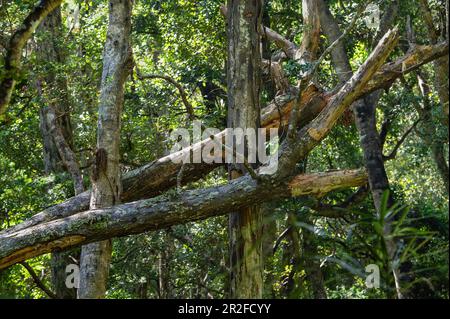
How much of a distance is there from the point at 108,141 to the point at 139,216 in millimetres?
1517

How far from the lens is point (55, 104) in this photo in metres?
11.2

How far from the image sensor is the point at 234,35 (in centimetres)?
884

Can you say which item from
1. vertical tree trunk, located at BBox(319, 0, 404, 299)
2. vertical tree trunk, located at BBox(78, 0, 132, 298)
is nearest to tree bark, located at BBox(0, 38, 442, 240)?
vertical tree trunk, located at BBox(78, 0, 132, 298)

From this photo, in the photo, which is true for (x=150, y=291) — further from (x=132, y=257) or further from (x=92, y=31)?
(x=92, y=31)

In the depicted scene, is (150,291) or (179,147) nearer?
(179,147)

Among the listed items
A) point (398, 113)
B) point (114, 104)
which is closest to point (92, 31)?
point (114, 104)

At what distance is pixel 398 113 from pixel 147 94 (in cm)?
465

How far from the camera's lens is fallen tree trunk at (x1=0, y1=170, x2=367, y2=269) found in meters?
7.91

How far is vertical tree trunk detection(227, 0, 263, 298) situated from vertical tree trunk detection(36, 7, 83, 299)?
277 cm

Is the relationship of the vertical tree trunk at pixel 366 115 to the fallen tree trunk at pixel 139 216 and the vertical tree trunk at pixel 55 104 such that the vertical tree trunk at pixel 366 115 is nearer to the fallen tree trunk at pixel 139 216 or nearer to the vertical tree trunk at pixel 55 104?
the fallen tree trunk at pixel 139 216

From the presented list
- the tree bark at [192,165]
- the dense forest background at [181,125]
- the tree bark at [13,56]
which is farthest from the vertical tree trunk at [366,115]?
the tree bark at [13,56]

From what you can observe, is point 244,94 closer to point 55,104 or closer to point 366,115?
point 366,115

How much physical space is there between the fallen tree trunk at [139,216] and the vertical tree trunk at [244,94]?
→ 432 millimetres

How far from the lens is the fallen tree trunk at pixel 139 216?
311 inches
